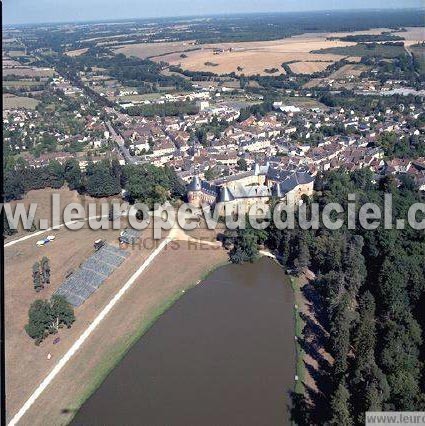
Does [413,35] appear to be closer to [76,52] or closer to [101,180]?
[76,52]

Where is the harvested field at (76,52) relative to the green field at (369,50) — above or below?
above

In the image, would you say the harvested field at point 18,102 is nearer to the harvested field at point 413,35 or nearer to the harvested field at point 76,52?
the harvested field at point 76,52

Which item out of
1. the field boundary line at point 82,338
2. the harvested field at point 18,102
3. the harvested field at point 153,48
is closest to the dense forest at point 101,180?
the field boundary line at point 82,338

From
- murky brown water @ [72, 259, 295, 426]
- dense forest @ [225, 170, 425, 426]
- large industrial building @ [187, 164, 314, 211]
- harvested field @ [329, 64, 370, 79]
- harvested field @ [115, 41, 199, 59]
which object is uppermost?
harvested field @ [115, 41, 199, 59]

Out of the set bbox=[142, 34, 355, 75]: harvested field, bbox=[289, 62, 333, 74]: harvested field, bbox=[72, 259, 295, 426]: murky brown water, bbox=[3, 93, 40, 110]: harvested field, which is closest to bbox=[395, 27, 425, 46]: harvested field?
bbox=[142, 34, 355, 75]: harvested field

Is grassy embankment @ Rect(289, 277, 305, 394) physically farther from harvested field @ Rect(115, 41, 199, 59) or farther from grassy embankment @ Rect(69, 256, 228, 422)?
harvested field @ Rect(115, 41, 199, 59)

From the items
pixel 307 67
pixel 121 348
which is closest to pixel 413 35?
pixel 307 67
